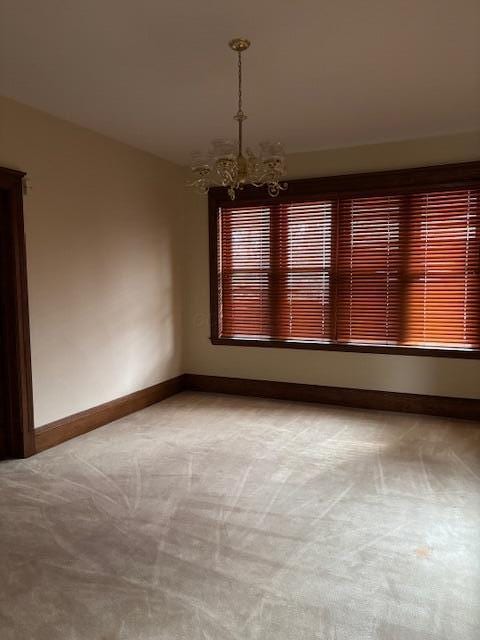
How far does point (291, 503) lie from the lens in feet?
9.77

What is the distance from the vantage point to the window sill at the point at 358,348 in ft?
15.0

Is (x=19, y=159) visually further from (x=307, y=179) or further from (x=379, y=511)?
(x=379, y=511)

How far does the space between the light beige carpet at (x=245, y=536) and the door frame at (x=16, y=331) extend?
247mm

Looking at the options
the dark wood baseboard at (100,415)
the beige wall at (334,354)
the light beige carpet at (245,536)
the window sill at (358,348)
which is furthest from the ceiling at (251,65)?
the light beige carpet at (245,536)

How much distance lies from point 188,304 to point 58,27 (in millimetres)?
3530

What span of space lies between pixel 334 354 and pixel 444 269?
138 cm

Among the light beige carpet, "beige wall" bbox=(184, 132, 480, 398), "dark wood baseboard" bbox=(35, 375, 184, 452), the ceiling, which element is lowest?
the light beige carpet

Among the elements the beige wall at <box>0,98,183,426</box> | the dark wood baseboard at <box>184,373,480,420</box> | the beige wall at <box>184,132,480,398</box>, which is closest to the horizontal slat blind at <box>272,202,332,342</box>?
the beige wall at <box>184,132,480,398</box>

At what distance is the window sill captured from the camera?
15.0 feet

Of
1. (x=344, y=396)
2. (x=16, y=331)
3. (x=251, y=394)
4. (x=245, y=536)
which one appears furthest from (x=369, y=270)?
(x=16, y=331)

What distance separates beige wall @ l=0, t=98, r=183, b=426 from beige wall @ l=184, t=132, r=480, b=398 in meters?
0.30

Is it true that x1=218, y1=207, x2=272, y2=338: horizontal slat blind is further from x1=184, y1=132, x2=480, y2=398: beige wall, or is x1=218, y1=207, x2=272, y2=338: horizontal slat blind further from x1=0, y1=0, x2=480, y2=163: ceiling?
x1=0, y1=0, x2=480, y2=163: ceiling

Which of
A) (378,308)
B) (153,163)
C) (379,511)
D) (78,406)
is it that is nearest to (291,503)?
(379,511)

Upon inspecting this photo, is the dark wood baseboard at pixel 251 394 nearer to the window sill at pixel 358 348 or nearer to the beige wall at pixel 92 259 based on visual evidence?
the beige wall at pixel 92 259
